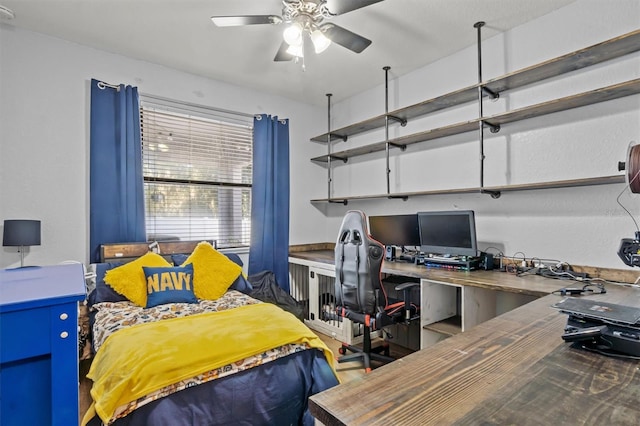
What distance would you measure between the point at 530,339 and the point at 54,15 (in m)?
3.40

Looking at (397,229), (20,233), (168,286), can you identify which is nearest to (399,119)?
(397,229)

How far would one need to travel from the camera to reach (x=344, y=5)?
1806mm

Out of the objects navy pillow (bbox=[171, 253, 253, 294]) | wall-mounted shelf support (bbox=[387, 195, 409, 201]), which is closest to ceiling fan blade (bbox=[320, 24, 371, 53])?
wall-mounted shelf support (bbox=[387, 195, 409, 201])

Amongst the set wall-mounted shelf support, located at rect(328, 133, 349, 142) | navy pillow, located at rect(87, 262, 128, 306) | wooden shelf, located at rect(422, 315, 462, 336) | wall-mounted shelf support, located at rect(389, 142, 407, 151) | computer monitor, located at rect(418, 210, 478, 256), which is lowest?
wooden shelf, located at rect(422, 315, 462, 336)

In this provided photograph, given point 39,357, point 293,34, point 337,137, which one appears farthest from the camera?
point 337,137

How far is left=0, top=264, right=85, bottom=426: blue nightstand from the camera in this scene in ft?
3.14

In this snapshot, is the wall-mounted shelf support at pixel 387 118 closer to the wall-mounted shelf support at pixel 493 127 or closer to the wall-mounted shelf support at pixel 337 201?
the wall-mounted shelf support at pixel 337 201

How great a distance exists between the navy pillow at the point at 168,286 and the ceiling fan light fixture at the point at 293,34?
1.92 meters

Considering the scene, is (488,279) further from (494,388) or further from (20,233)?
(20,233)

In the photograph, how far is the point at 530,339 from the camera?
3.06ft

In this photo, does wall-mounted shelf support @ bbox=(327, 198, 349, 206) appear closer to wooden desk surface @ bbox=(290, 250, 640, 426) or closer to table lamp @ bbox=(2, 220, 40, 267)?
table lamp @ bbox=(2, 220, 40, 267)

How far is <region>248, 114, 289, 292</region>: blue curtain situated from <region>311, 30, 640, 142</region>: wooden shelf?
1.12 m

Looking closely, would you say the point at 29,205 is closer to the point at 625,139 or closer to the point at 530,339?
the point at 530,339

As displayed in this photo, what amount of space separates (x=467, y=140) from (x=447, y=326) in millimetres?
1579
